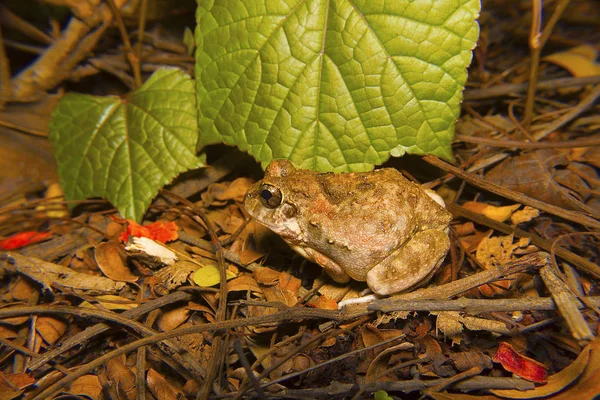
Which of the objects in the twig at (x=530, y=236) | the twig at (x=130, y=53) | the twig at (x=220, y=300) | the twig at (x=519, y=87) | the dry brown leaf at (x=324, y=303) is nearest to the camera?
the twig at (x=220, y=300)

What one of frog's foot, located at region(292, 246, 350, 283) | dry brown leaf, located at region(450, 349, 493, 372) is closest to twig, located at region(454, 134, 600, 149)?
frog's foot, located at region(292, 246, 350, 283)

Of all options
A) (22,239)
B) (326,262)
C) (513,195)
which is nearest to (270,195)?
(326,262)

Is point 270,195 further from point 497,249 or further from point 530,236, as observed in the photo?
point 530,236

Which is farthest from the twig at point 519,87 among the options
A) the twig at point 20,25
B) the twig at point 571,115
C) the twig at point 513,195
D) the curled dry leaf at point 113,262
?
the twig at point 20,25

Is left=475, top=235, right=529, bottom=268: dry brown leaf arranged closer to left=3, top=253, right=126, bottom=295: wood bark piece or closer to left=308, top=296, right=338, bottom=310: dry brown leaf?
left=308, top=296, right=338, bottom=310: dry brown leaf

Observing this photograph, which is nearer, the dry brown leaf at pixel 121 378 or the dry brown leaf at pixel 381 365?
the dry brown leaf at pixel 381 365

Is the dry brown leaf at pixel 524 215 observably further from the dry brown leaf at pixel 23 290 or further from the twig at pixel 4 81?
the twig at pixel 4 81

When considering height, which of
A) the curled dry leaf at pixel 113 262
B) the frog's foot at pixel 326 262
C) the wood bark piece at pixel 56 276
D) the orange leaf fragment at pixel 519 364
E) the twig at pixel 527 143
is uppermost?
the twig at pixel 527 143

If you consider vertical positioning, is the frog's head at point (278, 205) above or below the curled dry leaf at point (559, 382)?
above
